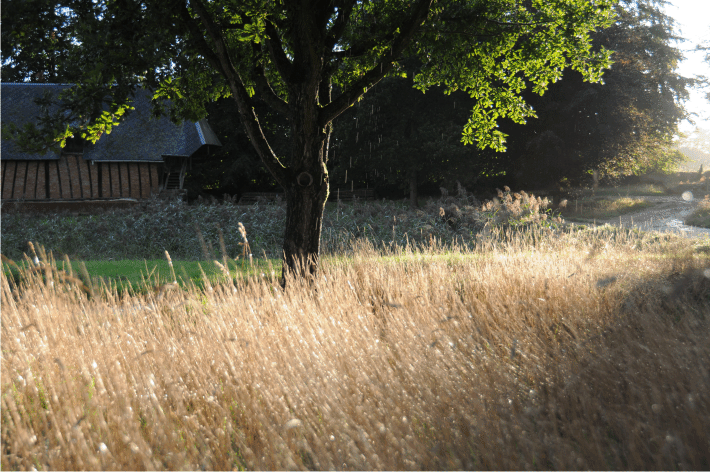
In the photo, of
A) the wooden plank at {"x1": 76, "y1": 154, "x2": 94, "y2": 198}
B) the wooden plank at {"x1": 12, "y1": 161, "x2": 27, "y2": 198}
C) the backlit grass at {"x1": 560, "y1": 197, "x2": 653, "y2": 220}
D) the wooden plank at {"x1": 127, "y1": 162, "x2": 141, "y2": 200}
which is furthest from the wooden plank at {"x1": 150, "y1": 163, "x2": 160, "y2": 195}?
the backlit grass at {"x1": 560, "y1": 197, "x2": 653, "y2": 220}

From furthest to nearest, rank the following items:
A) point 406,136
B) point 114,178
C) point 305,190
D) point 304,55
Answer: point 406,136 → point 114,178 → point 305,190 → point 304,55

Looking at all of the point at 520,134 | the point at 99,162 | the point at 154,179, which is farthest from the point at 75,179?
the point at 520,134

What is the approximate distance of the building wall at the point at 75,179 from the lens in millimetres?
17797

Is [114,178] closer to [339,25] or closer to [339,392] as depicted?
[339,25]

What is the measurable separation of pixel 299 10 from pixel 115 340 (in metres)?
3.89

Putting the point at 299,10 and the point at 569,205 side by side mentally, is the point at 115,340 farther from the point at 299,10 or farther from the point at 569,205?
the point at 569,205

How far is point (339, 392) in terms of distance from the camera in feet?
9.61

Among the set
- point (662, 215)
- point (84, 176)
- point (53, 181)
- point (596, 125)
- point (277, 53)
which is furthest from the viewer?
point (596, 125)

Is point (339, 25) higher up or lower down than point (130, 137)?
lower down

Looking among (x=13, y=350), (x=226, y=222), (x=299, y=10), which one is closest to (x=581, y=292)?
(x=299, y=10)

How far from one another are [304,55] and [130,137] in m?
15.5

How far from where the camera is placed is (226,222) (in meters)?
14.1

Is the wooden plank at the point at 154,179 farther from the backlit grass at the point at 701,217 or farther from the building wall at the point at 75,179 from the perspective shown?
the backlit grass at the point at 701,217

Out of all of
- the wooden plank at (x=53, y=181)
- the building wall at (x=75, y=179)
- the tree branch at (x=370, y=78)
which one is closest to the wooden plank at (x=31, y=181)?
the building wall at (x=75, y=179)
